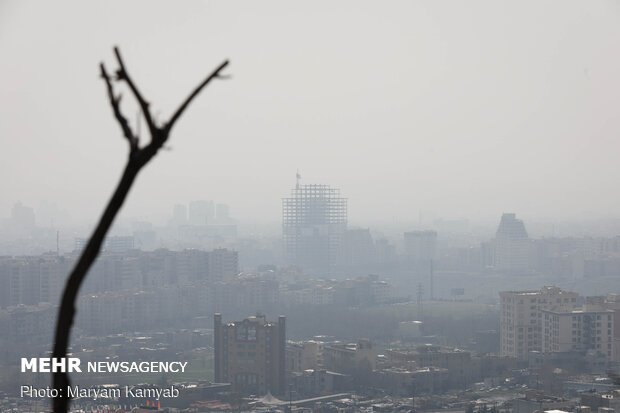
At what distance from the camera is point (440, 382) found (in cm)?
1221

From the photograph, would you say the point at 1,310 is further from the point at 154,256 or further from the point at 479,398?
the point at 479,398

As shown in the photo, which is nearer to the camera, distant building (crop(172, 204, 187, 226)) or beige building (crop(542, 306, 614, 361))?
beige building (crop(542, 306, 614, 361))

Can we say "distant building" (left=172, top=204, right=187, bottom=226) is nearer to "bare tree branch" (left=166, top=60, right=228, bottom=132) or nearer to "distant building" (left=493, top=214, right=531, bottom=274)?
"distant building" (left=493, top=214, right=531, bottom=274)

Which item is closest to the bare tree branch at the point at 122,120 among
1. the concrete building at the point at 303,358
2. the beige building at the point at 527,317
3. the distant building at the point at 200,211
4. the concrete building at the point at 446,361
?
the concrete building at the point at 446,361

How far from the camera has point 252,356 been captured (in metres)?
12.1

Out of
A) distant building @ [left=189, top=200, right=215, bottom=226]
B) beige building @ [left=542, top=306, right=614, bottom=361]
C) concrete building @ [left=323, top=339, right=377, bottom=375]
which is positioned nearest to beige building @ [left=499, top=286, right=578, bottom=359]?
beige building @ [left=542, top=306, right=614, bottom=361]

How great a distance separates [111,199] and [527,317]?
14.6 m

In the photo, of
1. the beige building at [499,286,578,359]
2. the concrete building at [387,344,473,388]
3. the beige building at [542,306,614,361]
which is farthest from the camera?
the beige building at [499,286,578,359]

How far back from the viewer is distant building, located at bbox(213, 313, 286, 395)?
11883 millimetres

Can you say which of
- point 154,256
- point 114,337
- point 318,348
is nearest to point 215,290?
point 154,256

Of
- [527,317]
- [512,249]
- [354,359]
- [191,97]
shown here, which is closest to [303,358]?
[354,359]

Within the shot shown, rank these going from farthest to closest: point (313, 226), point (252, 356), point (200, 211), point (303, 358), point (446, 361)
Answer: point (200, 211) → point (313, 226) → point (303, 358) → point (446, 361) → point (252, 356)

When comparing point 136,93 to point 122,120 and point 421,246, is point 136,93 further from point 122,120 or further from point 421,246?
point 421,246

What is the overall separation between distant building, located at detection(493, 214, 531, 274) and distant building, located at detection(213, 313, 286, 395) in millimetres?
20248
